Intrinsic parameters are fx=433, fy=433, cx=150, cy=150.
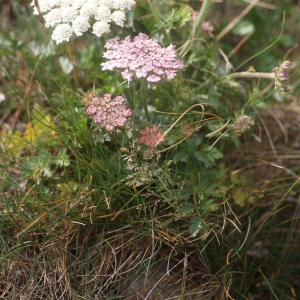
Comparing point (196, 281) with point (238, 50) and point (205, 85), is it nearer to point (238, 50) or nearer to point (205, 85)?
point (205, 85)

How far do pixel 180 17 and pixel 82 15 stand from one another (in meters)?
0.42

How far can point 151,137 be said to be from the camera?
1.67m

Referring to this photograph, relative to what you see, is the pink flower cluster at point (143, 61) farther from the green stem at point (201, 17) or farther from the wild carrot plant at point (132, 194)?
the green stem at point (201, 17)

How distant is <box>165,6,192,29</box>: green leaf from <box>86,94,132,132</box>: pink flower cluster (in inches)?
17.8

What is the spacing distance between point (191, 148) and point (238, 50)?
55.7 inches

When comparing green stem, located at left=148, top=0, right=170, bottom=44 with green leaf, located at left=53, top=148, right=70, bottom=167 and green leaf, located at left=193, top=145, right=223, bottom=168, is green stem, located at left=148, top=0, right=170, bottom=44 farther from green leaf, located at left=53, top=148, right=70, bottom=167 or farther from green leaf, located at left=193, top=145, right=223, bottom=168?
green leaf, located at left=53, top=148, right=70, bottom=167

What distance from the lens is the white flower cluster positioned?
1.72 metres

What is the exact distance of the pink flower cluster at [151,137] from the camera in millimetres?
1660

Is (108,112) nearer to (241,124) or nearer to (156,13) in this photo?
(241,124)

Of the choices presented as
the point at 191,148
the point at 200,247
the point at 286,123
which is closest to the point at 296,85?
the point at 286,123

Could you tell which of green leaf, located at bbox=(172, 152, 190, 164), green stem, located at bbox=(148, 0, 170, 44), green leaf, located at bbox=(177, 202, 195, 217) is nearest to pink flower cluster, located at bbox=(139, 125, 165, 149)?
green leaf, located at bbox=(172, 152, 190, 164)

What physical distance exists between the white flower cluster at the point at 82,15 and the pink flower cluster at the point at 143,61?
0.32ft

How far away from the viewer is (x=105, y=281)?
Answer: 1787mm

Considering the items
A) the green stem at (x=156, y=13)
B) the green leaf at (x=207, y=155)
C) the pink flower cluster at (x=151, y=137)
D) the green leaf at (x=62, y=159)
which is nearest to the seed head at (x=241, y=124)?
the green leaf at (x=207, y=155)
